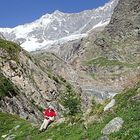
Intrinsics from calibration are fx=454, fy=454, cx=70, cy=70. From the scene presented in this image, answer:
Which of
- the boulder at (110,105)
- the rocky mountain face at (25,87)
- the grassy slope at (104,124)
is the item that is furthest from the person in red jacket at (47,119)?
the rocky mountain face at (25,87)

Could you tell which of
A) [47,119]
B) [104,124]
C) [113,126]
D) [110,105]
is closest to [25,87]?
[47,119]

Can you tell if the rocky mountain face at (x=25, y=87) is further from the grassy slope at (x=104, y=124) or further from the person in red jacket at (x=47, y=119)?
the grassy slope at (x=104, y=124)

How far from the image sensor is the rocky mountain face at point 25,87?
231ft

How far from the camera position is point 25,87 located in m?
84.5

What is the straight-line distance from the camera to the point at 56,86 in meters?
100

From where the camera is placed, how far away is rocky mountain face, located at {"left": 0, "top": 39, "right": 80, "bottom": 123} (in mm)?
70375

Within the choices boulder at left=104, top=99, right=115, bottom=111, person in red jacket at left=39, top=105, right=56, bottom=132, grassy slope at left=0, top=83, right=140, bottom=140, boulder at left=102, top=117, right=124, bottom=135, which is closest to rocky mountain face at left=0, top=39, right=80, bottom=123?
person in red jacket at left=39, top=105, right=56, bottom=132

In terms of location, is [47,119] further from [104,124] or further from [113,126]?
[113,126]

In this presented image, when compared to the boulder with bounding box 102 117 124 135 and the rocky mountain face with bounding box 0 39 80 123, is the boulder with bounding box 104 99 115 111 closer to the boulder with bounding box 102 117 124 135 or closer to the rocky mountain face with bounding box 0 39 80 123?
the boulder with bounding box 102 117 124 135

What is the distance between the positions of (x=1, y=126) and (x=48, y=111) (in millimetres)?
10828

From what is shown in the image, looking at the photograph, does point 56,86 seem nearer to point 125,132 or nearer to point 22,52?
point 22,52

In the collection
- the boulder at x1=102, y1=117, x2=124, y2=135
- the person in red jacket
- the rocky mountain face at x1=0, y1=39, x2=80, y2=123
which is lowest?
the boulder at x1=102, y1=117, x2=124, y2=135

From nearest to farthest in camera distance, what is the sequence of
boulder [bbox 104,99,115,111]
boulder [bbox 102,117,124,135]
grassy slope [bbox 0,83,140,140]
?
1. grassy slope [bbox 0,83,140,140]
2. boulder [bbox 102,117,124,135]
3. boulder [bbox 104,99,115,111]

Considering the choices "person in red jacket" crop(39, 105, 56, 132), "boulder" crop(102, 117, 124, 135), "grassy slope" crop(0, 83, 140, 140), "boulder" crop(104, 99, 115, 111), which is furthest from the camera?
"person in red jacket" crop(39, 105, 56, 132)
